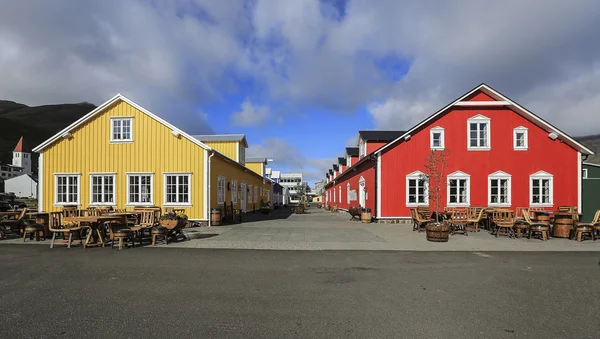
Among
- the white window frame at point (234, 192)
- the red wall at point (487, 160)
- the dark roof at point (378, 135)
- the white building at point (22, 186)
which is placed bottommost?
the white building at point (22, 186)

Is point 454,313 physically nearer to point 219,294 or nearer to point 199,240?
point 219,294

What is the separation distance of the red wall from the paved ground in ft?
34.2

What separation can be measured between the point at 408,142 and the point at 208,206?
36.4 feet

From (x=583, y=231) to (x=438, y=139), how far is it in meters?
8.63

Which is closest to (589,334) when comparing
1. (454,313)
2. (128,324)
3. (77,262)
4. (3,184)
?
(454,313)

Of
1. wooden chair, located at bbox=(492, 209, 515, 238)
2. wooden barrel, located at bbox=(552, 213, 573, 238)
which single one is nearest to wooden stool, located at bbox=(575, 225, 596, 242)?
wooden barrel, located at bbox=(552, 213, 573, 238)

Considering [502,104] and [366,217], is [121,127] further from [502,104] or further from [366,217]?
[502,104]

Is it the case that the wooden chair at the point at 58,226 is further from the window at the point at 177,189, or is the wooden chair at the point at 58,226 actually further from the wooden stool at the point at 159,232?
the window at the point at 177,189

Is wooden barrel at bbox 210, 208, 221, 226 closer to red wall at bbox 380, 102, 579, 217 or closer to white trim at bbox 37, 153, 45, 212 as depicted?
red wall at bbox 380, 102, 579, 217

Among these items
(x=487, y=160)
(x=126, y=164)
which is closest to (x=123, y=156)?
(x=126, y=164)

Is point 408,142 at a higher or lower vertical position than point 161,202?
higher

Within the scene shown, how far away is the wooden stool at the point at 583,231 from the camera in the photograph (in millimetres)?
12180

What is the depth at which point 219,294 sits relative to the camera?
565 cm

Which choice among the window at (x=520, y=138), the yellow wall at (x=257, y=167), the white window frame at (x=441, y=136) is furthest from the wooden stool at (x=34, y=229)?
the yellow wall at (x=257, y=167)
